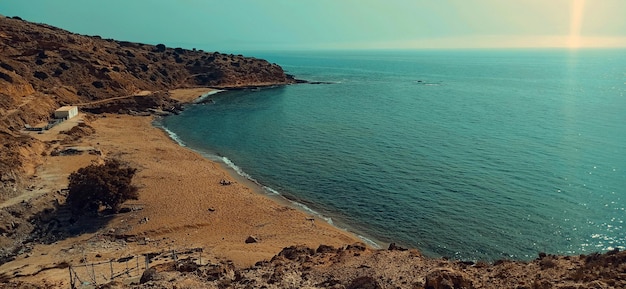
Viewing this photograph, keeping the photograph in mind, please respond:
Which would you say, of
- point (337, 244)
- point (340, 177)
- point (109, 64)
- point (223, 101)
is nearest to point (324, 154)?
point (340, 177)

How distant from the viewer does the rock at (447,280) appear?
14.6 m

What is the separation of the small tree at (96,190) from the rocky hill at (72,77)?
5.01 m

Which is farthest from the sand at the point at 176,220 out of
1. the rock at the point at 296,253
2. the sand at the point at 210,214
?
the rock at the point at 296,253

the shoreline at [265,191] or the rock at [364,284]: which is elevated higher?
the rock at [364,284]

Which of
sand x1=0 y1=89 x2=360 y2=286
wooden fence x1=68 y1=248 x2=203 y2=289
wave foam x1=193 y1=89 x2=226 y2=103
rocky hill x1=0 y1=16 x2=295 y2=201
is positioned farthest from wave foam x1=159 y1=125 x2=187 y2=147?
wooden fence x1=68 y1=248 x2=203 y2=289

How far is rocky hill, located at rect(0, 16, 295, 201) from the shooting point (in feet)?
132

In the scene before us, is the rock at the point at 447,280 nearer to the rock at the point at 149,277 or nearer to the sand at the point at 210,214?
the rock at the point at 149,277

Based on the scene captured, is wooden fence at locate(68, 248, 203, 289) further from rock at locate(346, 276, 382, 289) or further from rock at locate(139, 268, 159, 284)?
rock at locate(346, 276, 382, 289)

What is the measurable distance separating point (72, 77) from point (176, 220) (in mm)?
59264

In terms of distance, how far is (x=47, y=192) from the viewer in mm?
31688

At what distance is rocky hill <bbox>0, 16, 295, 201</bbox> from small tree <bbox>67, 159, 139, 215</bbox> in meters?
5.01

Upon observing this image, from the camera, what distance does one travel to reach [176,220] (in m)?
30.7

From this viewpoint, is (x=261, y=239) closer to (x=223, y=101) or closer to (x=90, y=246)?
(x=90, y=246)

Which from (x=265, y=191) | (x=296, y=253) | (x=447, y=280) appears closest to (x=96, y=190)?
(x=265, y=191)
